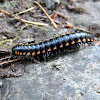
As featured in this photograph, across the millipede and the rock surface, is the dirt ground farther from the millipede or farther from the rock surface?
the millipede

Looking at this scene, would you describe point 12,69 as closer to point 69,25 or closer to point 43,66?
point 43,66

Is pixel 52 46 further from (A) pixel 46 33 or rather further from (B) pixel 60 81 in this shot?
(B) pixel 60 81

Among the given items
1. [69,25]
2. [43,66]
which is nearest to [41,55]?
[43,66]

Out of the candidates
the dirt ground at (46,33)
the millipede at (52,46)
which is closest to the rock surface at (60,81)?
the dirt ground at (46,33)

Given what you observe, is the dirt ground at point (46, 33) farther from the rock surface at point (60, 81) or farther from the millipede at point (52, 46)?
the millipede at point (52, 46)

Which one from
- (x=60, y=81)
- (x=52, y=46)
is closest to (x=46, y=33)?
(x=52, y=46)
